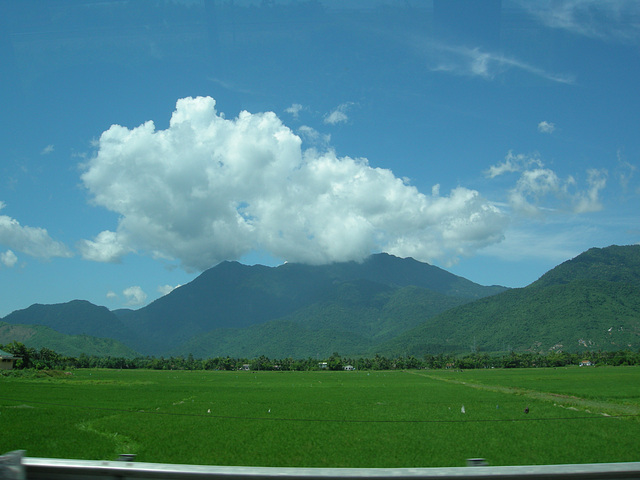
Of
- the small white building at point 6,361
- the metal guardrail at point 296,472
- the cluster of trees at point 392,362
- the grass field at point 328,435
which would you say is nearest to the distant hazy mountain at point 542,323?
the cluster of trees at point 392,362

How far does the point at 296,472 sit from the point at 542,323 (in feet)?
557

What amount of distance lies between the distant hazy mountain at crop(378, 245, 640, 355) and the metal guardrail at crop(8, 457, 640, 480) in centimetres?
14745

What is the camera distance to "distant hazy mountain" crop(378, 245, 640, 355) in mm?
134375

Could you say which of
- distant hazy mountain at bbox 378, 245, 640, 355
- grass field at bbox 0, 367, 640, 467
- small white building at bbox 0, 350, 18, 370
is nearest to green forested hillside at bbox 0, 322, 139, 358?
small white building at bbox 0, 350, 18, 370

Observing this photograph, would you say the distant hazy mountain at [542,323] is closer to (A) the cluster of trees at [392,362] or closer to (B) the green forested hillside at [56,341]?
(A) the cluster of trees at [392,362]

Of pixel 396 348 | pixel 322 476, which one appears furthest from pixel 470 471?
pixel 396 348

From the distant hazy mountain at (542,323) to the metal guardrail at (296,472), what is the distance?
147 meters

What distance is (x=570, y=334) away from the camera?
451 ft

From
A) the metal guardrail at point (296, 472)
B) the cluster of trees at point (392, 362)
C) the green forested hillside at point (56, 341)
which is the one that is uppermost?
the metal guardrail at point (296, 472)

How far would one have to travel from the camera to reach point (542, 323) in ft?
503

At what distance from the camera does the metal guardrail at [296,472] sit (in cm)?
225

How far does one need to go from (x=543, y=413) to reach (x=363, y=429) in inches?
455

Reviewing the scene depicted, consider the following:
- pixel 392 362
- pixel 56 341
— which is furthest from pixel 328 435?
pixel 56 341

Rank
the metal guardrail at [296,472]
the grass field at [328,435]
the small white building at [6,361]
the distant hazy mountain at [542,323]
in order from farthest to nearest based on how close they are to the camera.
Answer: the distant hazy mountain at [542,323]
the small white building at [6,361]
the grass field at [328,435]
the metal guardrail at [296,472]
